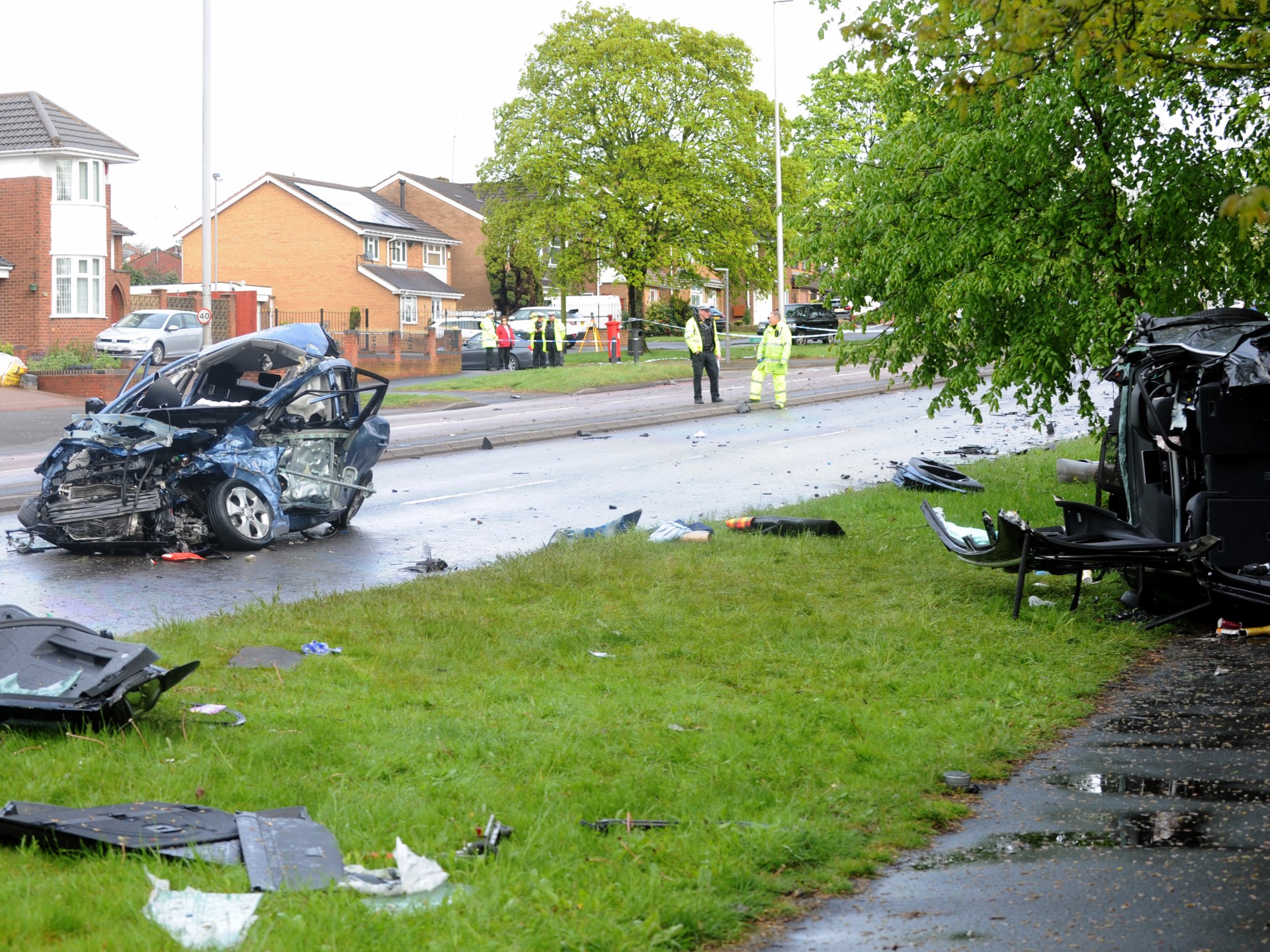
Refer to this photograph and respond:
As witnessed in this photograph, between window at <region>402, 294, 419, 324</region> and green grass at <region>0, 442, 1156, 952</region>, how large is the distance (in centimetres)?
5607

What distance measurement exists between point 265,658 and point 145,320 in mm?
36982

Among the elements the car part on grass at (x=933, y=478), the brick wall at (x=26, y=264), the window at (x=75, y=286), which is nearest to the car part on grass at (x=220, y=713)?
the car part on grass at (x=933, y=478)

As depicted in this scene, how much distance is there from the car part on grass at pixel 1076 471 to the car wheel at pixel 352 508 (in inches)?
290

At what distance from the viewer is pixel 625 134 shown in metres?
49.5

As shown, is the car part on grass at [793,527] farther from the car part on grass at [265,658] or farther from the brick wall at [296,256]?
the brick wall at [296,256]

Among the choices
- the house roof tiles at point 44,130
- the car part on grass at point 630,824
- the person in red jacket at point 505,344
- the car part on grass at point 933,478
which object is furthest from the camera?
A: the person in red jacket at point 505,344

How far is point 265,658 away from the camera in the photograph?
23.9ft

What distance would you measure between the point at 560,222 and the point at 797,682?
4269 centimetres

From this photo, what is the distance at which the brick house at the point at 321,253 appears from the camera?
209 ft

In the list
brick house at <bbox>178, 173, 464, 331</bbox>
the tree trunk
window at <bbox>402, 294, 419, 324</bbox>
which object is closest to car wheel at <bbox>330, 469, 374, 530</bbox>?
the tree trunk

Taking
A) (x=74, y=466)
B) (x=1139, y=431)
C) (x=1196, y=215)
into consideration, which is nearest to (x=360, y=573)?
(x=74, y=466)

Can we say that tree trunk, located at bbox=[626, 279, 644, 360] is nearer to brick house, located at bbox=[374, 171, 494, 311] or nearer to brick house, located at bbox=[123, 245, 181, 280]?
brick house, located at bbox=[374, 171, 494, 311]

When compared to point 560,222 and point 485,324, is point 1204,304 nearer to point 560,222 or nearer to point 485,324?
point 485,324

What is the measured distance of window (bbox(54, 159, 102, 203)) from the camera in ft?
142
